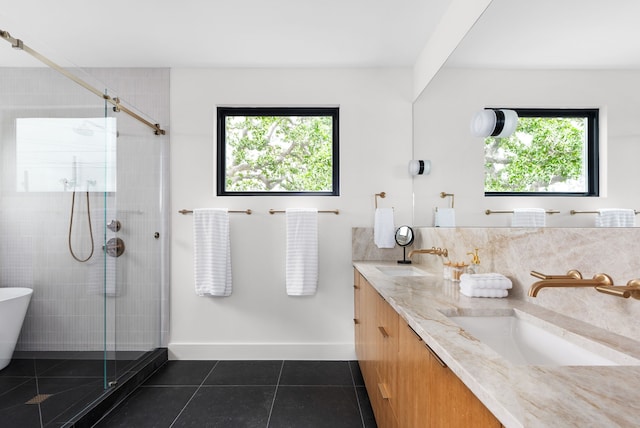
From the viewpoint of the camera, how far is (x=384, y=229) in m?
2.54

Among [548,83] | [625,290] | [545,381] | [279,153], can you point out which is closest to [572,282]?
[625,290]

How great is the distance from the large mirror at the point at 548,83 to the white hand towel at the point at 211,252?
161 cm

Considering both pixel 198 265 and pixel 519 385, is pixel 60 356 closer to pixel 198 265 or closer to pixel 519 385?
pixel 198 265

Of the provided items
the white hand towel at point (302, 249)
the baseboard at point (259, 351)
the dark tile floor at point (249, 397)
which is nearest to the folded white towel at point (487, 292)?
the dark tile floor at point (249, 397)

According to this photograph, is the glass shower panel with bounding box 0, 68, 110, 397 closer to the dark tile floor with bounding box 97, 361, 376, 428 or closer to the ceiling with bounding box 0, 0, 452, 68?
the ceiling with bounding box 0, 0, 452, 68

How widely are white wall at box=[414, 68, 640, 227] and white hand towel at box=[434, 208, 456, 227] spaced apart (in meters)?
0.05

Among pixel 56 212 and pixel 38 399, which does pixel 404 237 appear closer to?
pixel 56 212

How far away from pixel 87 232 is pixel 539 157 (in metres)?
2.09

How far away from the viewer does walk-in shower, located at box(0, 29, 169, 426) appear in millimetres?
1425

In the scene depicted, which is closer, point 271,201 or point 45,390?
point 45,390

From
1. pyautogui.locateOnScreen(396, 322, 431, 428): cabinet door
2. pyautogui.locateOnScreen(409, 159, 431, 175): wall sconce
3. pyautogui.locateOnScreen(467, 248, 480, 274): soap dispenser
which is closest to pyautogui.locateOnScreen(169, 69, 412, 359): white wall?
pyautogui.locateOnScreen(409, 159, 431, 175): wall sconce

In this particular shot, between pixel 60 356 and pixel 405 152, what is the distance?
2464 mm

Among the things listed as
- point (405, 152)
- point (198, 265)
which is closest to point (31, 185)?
point (198, 265)

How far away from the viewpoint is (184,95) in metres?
2.65
